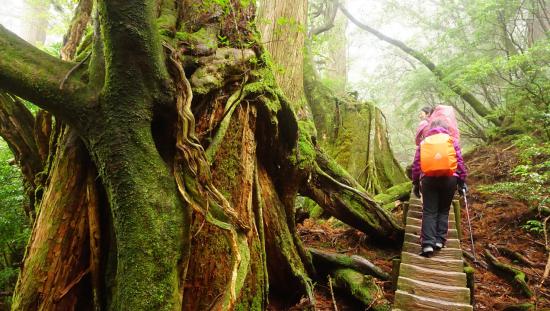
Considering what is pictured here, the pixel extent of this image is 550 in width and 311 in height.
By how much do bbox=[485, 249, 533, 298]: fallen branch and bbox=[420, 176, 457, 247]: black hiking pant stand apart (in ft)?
3.49

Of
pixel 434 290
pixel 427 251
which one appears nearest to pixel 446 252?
pixel 427 251

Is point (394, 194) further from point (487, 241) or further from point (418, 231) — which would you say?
point (418, 231)

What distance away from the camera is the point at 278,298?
3.61 metres

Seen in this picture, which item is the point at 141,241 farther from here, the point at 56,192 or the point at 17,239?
the point at 17,239

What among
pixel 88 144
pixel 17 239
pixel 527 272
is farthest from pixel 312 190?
pixel 17 239

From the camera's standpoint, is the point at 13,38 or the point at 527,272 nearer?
the point at 13,38

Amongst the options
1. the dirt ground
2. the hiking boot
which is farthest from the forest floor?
the hiking boot

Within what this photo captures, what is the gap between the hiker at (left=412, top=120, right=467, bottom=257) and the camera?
4.04 metres

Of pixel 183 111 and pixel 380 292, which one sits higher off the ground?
pixel 183 111

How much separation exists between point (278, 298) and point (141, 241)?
2089mm

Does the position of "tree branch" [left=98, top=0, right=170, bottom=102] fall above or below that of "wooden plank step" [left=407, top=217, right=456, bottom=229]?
above

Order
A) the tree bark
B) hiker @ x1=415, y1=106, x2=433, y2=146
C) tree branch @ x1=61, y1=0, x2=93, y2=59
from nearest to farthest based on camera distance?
tree branch @ x1=61, y1=0, x2=93, y2=59
hiker @ x1=415, y1=106, x2=433, y2=146
the tree bark

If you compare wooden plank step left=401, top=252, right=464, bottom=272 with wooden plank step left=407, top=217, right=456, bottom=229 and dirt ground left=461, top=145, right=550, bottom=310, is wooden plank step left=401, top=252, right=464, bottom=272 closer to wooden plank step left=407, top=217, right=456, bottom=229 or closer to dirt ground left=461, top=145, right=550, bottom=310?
dirt ground left=461, top=145, right=550, bottom=310

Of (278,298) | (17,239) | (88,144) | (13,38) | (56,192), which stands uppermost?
(13,38)
